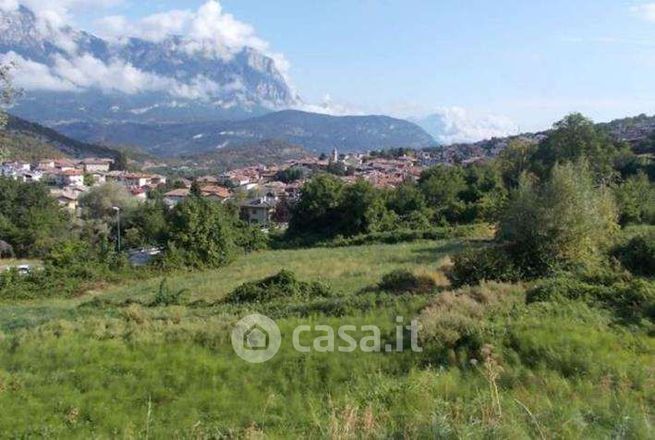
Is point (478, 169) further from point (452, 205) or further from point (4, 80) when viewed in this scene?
point (4, 80)

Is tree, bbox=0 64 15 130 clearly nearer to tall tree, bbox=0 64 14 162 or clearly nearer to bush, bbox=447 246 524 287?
tall tree, bbox=0 64 14 162

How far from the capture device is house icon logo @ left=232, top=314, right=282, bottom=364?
10375mm

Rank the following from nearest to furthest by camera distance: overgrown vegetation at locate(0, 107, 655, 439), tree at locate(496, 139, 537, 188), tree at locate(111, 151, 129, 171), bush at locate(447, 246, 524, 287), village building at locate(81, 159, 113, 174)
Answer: overgrown vegetation at locate(0, 107, 655, 439) → bush at locate(447, 246, 524, 287) → tree at locate(496, 139, 537, 188) → village building at locate(81, 159, 113, 174) → tree at locate(111, 151, 129, 171)

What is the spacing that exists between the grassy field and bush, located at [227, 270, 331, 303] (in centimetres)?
382

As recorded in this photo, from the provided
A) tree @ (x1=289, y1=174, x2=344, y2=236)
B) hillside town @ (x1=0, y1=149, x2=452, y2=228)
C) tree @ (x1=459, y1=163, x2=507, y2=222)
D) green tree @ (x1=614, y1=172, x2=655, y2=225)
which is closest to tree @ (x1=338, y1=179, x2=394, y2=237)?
tree @ (x1=289, y1=174, x2=344, y2=236)

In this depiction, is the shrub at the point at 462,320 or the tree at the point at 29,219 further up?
the shrub at the point at 462,320

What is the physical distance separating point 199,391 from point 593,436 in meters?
6.13

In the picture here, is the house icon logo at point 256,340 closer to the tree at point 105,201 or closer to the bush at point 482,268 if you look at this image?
the bush at point 482,268

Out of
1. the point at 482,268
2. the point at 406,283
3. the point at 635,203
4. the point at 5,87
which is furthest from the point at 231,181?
the point at 5,87

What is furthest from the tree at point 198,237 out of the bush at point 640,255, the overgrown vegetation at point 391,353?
the bush at point 640,255

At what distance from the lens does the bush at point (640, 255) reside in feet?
52.1

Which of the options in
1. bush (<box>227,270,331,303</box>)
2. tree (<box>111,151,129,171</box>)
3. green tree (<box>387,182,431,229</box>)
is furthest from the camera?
tree (<box>111,151,129,171</box>)

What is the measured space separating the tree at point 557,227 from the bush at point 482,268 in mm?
613

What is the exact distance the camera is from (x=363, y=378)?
8.85m
